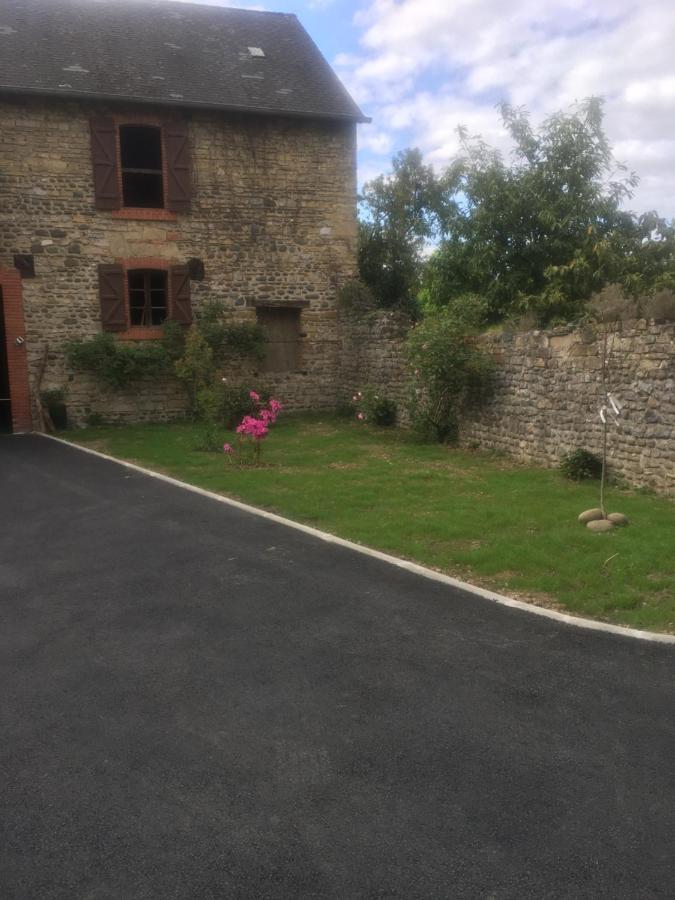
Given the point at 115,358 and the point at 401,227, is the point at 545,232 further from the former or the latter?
the point at 115,358

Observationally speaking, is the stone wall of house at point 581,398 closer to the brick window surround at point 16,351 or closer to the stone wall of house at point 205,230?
the stone wall of house at point 205,230

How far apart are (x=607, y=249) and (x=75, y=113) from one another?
1168 cm

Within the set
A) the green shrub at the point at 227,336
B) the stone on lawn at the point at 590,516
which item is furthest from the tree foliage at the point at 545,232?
the stone on lawn at the point at 590,516

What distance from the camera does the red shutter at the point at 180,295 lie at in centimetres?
1662

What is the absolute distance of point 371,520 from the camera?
773 centimetres

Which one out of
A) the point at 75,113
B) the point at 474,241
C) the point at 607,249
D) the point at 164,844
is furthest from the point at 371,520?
the point at 75,113

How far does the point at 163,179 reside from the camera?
1653 cm

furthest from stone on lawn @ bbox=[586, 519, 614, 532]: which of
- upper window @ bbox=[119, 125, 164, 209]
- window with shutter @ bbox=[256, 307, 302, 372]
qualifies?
upper window @ bbox=[119, 125, 164, 209]

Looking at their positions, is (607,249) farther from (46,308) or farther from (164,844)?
(164,844)

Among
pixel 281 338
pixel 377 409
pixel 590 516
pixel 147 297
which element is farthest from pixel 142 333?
pixel 590 516

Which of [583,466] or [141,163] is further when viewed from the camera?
[141,163]

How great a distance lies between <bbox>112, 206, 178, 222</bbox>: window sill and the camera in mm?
16250

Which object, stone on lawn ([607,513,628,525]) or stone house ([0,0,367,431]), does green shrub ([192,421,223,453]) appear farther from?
stone on lawn ([607,513,628,525])

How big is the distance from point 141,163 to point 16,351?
6075 millimetres
